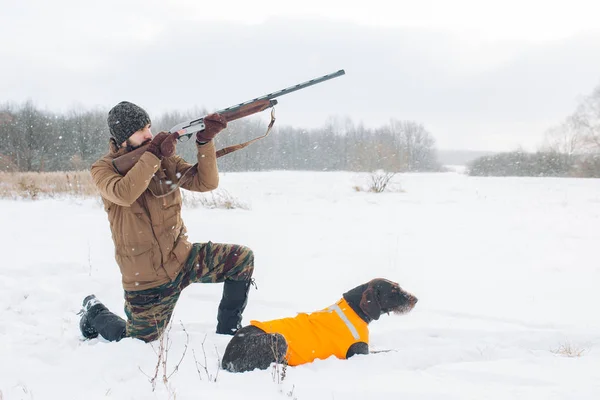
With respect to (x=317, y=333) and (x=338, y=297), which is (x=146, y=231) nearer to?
(x=317, y=333)

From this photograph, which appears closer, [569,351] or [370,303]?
[569,351]

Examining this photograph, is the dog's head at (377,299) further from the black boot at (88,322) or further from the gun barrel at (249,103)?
the black boot at (88,322)

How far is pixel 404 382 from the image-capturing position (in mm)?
2645

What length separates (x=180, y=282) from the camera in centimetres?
345

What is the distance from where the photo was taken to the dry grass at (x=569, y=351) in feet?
10.6

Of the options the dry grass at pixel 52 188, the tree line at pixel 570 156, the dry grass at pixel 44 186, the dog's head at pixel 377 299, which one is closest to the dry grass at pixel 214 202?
the dry grass at pixel 52 188

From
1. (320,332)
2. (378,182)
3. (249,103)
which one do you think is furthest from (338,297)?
(378,182)

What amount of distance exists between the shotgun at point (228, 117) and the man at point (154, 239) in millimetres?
73

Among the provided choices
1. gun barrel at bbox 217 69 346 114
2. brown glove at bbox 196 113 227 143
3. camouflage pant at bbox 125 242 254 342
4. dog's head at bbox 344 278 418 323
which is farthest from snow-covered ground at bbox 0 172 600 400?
gun barrel at bbox 217 69 346 114

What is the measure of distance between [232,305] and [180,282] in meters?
0.48

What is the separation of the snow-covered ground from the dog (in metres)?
0.12

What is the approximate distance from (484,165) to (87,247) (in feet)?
151

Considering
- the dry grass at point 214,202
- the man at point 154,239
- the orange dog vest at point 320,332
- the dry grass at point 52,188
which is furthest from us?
the dry grass at point 52,188

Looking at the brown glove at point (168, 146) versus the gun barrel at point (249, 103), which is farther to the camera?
the gun barrel at point (249, 103)
